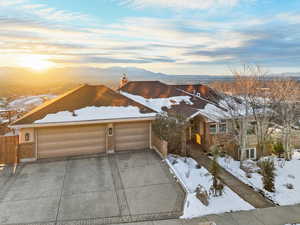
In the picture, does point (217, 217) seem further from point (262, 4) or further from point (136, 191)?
point (262, 4)

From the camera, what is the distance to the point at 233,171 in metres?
11.4

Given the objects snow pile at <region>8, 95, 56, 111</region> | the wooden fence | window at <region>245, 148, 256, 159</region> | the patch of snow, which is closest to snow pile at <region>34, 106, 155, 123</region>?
the wooden fence

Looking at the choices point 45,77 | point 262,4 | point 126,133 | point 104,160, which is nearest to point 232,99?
point 262,4

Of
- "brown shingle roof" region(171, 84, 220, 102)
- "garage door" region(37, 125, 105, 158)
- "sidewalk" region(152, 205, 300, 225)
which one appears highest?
"brown shingle roof" region(171, 84, 220, 102)

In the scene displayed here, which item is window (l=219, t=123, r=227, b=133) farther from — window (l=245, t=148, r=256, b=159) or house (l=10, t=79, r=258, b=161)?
window (l=245, t=148, r=256, b=159)

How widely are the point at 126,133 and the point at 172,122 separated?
282 centimetres

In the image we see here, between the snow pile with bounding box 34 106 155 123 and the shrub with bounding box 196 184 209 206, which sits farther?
the snow pile with bounding box 34 106 155 123

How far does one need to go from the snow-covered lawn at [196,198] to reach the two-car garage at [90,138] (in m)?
2.89

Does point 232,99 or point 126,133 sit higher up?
point 232,99

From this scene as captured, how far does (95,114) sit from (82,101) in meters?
1.57

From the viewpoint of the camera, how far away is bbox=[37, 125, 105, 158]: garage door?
11.4 m

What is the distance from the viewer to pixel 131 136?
12.6 meters

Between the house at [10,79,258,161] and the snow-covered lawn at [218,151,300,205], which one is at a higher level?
the house at [10,79,258,161]

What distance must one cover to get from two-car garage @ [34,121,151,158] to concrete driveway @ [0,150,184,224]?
0.79 metres
